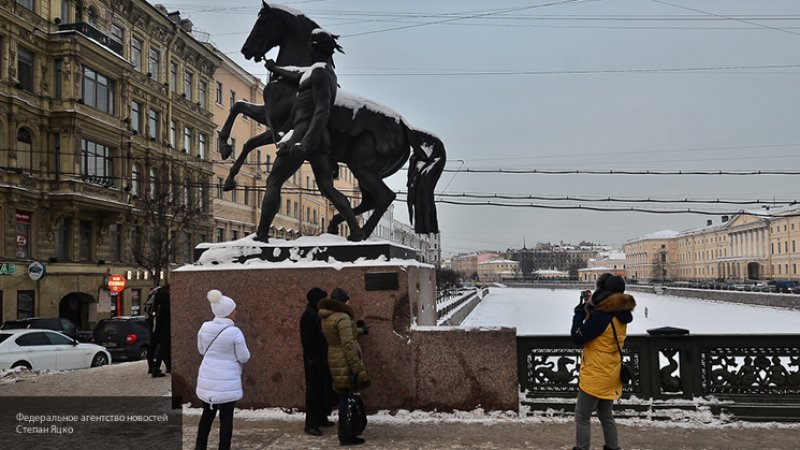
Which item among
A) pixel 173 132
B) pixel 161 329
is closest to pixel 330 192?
pixel 161 329

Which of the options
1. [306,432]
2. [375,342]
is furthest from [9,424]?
[375,342]

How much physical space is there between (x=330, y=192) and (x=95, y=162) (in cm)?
2420

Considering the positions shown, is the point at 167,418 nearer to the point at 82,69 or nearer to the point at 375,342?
the point at 375,342

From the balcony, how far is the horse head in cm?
2266

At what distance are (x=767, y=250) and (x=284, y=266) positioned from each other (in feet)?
375

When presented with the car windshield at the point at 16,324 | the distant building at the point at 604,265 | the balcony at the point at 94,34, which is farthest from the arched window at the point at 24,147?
the distant building at the point at 604,265

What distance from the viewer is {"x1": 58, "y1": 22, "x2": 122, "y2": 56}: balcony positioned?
26.7 metres

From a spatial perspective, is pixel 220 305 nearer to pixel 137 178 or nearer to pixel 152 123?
pixel 137 178

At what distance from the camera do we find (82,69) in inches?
1079

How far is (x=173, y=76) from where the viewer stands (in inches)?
1435

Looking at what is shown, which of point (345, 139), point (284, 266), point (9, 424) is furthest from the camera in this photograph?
point (345, 139)

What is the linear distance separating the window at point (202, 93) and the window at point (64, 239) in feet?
46.8

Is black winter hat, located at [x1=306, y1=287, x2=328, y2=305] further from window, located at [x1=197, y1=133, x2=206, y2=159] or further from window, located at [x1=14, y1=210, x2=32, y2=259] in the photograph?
window, located at [x1=197, y1=133, x2=206, y2=159]

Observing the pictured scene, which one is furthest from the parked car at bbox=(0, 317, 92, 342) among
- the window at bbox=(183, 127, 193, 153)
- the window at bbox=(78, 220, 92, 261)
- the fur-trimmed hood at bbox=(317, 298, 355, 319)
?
the window at bbox=(183, 127, 193, 153)
